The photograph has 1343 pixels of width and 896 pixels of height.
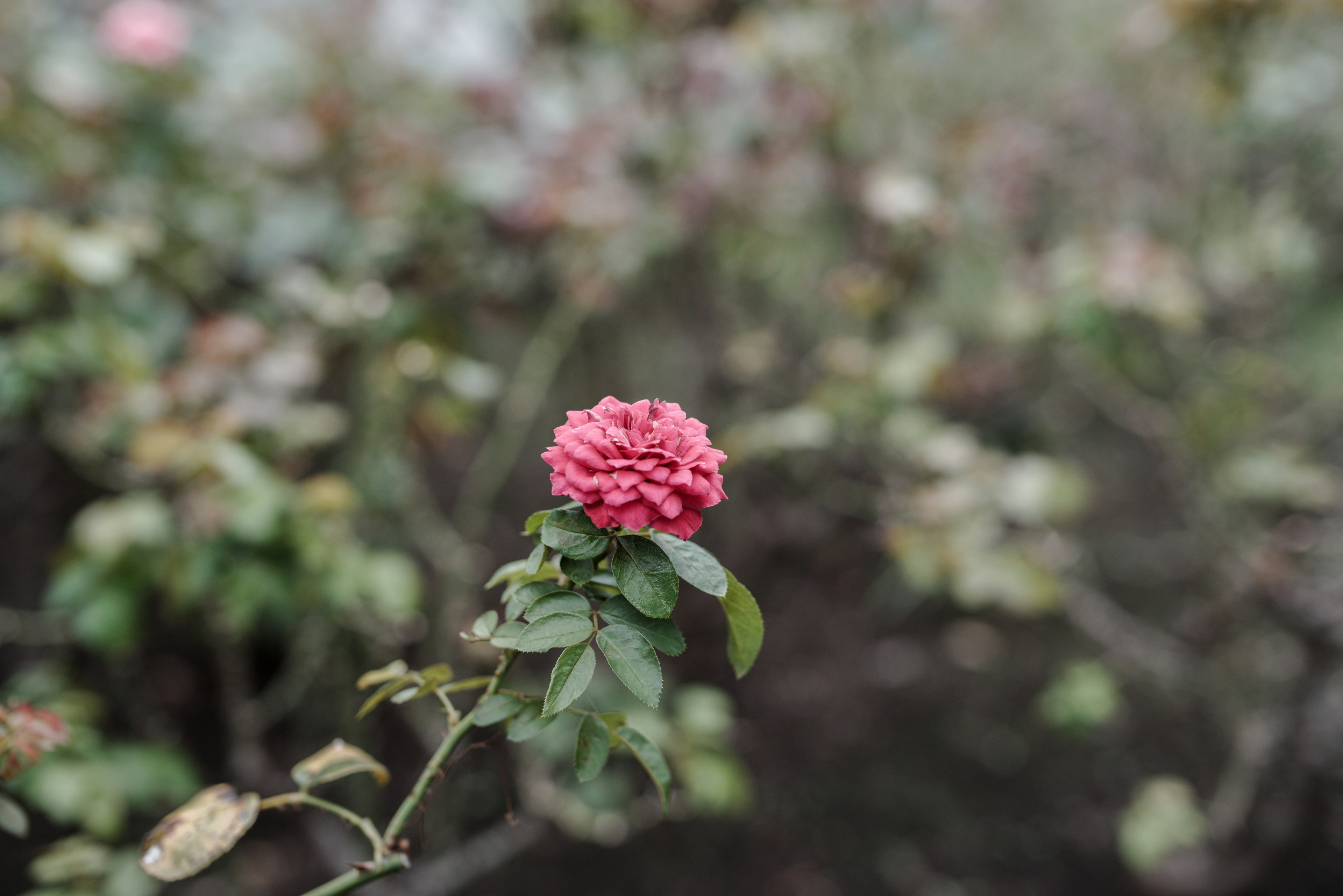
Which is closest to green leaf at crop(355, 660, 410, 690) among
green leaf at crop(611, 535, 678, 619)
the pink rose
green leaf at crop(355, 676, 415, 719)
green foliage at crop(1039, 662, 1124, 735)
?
green leaf at crop(355, 676, 415, 719)

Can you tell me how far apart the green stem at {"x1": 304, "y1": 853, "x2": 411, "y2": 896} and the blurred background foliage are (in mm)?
665

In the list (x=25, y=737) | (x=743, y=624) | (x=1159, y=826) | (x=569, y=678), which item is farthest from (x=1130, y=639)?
(x=25, y=737)

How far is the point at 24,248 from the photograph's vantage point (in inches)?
45.5

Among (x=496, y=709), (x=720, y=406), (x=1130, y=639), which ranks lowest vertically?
(x=496, y=709)

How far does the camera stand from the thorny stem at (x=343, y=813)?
1.73 ft

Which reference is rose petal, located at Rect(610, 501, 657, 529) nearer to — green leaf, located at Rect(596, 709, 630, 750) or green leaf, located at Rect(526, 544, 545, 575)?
green leaf, located at Rect(526, 544, 545, 575)

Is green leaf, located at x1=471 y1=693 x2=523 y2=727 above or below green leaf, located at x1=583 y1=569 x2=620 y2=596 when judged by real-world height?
below

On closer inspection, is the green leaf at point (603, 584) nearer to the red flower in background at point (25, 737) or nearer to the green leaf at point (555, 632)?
the green leaf at point (555, 632)

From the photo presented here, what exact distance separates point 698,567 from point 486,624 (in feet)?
0.56

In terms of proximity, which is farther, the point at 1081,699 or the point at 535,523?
the point at 1081,699

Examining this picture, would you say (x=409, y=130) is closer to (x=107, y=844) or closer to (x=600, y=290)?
(x=600, y=290)

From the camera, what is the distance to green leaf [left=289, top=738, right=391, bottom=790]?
2.00ft

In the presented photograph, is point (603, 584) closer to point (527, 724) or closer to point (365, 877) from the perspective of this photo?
point (527, 724)

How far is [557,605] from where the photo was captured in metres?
0.51
